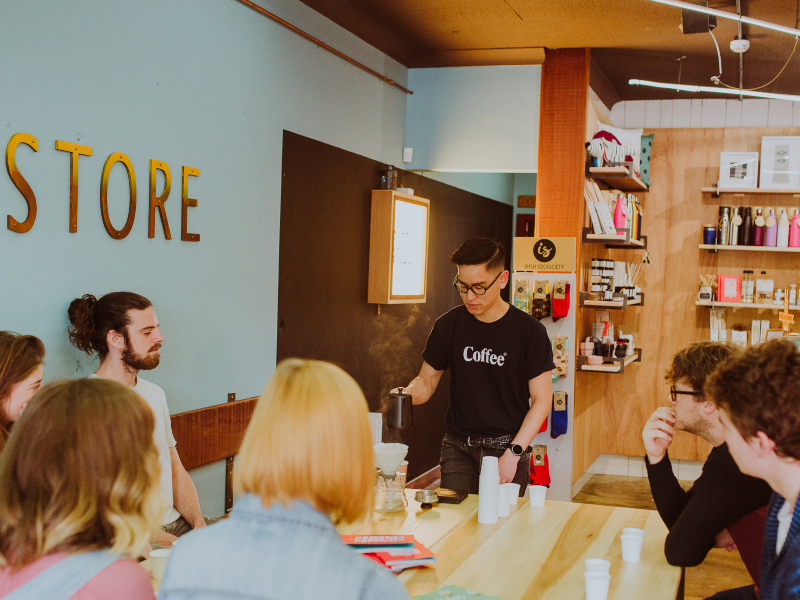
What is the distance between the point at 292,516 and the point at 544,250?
4.20m

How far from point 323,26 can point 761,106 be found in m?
4.20

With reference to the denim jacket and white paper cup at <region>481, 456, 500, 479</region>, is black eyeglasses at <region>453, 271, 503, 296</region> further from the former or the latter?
the denim jacket

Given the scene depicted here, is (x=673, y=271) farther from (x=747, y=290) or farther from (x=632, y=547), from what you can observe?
(x=632, y=547)

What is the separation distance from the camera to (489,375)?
10.6ft

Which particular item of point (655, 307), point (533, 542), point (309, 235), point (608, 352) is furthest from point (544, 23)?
point (533, 542)

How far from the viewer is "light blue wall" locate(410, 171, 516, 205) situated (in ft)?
20.8

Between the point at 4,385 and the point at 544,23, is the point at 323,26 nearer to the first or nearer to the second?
the point at 544,23

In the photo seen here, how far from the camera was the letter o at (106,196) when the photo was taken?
290cm

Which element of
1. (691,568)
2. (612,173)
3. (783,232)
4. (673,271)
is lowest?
(691,568)

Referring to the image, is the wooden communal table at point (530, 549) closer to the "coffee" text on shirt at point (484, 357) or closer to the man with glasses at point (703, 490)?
the man with glasses at point (703, 490)

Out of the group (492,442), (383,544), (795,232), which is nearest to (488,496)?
(383,544)

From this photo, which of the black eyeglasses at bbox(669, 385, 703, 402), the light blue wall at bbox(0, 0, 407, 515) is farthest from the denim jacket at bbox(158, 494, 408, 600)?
the light blue wall at bbox(0, 0, 407, 515)

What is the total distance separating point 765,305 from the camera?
6.32 m

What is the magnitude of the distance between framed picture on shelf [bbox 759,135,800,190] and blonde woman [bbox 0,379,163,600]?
248 inches
